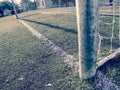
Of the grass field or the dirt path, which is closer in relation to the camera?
the dirt path

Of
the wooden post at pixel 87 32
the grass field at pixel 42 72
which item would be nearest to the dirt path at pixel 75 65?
the grass field at pixel 42 72

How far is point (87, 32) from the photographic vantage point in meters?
3.83

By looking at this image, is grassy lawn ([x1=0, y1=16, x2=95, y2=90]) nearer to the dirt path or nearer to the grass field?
the grass field

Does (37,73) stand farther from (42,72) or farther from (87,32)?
(87,32)

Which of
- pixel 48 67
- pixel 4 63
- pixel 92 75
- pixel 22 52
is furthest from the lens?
pixel 22 52

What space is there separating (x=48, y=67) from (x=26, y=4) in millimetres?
49938

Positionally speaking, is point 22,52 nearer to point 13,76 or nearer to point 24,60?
point 24,60

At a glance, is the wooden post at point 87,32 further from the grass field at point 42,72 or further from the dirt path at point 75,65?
the grass field at point 42,72

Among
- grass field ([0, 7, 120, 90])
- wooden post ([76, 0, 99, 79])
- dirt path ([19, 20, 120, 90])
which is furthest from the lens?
grass field ([0, 7, 120, 90])

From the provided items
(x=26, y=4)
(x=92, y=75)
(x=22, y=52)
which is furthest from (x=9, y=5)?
(x=92, y=75)

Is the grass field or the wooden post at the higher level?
the wooden post

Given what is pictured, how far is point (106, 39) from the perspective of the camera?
760cm

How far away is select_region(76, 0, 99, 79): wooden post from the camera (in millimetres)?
3613

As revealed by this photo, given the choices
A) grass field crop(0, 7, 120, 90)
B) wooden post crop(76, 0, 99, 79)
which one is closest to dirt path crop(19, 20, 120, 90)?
grass field crop(0, 7, 120, 90)
